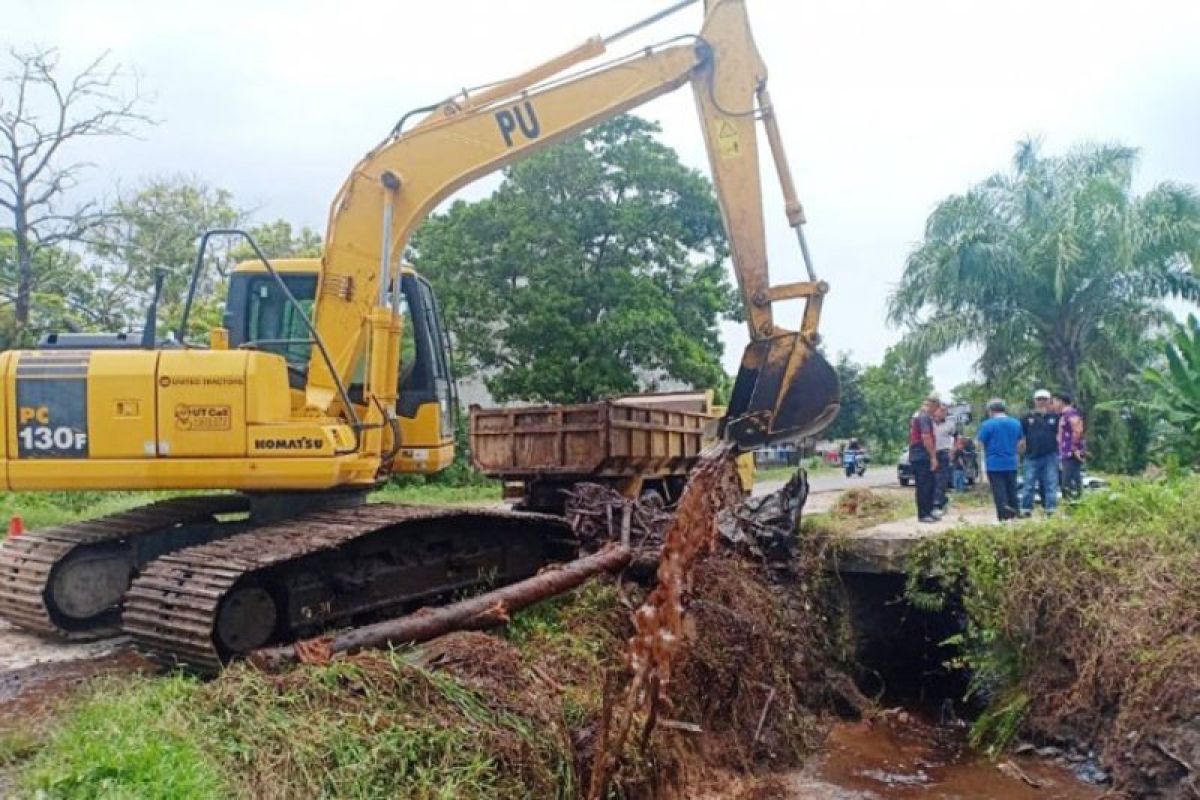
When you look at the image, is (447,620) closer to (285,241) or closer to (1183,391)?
(1183,391)

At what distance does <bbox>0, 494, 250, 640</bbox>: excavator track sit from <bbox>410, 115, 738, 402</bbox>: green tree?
1476 centimetres

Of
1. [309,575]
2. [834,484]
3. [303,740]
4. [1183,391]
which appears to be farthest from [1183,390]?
[834,484]

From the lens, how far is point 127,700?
4910 mm

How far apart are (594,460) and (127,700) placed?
578 cm

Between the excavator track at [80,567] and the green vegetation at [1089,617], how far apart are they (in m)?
5.98

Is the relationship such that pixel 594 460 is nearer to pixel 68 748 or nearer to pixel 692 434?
pixel 692 434

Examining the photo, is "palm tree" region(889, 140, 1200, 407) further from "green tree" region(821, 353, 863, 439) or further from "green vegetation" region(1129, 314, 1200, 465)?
"green tree" region(821, 353, 863, 439)

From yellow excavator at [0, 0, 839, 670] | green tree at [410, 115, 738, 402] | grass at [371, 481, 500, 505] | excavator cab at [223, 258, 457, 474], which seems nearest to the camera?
yellow excavator at [0, 0, 839, 670]

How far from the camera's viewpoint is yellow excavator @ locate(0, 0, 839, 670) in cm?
645

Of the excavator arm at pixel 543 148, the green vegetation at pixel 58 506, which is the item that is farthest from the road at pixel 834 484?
the green vegetation at pixel 58 506

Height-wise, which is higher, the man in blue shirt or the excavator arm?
the excavator arm

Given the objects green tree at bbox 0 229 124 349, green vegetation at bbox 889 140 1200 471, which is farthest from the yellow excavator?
green tree at bbox 0 229 124 349

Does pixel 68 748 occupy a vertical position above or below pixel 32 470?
below

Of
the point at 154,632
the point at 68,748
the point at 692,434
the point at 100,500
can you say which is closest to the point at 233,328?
the point at 154,632
